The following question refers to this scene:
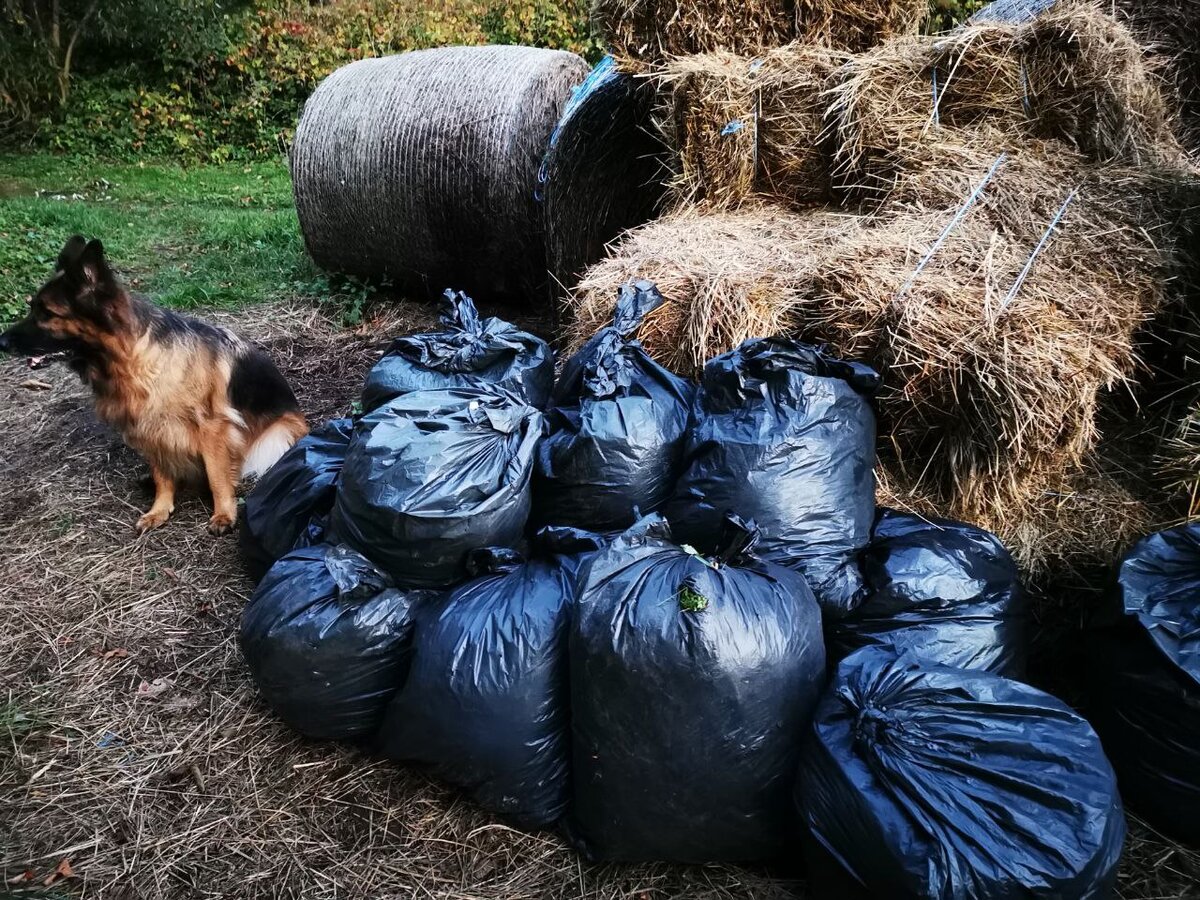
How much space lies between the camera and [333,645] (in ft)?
7.02

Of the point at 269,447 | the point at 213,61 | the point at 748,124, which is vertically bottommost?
the point at 269,447

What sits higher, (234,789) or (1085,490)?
(1085,490)

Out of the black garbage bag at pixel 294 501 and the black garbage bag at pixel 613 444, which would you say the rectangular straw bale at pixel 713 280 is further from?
the black garbage bag at pixel 294 501

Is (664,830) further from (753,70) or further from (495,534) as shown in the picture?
(753,70)

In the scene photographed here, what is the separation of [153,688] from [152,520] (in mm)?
1045

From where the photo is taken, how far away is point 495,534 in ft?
7.54

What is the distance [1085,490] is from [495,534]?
6.45ft

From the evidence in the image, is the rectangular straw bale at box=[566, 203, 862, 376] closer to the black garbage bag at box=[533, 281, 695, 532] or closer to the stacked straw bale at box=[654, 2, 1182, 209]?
the black garbage bag at box=[533, 281, 695, 532]

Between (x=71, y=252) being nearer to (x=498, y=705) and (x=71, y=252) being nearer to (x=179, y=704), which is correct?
(x=179, y=704)

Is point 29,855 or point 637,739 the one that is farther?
point 29,855

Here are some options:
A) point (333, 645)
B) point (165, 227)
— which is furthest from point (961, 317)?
point (165, 227)

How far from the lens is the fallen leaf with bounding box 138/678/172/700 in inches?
101

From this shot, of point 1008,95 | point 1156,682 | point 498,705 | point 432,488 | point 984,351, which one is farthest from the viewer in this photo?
point 1008,95

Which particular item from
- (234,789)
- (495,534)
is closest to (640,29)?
(495,534)
